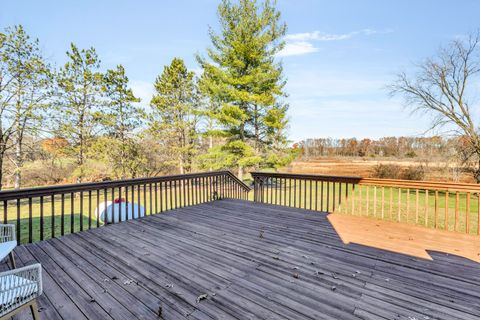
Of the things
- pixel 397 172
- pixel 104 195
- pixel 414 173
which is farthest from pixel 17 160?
pixel 397 172

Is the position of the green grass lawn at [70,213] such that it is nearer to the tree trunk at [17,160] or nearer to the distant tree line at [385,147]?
the tree trunk at [17,160]

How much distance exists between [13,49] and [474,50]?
20.4 meters

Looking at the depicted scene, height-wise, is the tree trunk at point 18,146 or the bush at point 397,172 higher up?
the tree trunk at point 18,146

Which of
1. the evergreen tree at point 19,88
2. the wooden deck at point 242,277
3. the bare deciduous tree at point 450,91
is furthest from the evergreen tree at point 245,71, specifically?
the wooden deck at point 242,277

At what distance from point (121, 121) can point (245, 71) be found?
821cm

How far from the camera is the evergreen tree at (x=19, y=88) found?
9.53 m

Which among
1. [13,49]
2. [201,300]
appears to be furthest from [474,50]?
[13,49]

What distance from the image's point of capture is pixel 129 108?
47.6 feet

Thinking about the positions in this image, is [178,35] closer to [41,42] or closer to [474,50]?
[41,42]

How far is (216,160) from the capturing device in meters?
13.7

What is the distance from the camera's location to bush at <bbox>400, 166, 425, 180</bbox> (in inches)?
596

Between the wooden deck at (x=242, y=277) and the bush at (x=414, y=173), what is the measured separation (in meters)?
15.3

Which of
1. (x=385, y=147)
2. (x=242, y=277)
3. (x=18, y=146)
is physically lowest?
(x=242, y=277)

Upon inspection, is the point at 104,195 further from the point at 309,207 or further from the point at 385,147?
the point at 385,147
